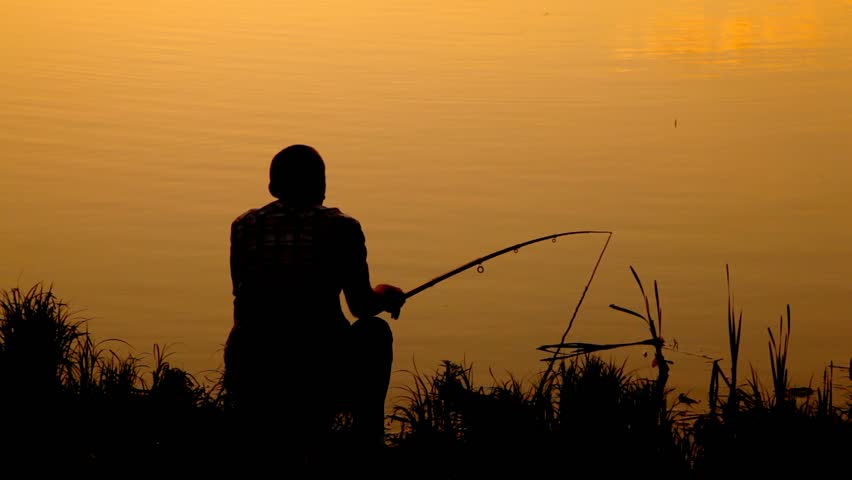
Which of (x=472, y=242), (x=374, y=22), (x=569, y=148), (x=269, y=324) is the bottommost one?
(x=269, y=324)

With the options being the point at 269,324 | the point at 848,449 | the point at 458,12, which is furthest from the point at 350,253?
the point at 458,12

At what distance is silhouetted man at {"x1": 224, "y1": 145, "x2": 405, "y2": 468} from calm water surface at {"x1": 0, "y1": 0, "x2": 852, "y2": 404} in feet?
4.18

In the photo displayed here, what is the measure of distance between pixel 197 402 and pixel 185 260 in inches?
99.9

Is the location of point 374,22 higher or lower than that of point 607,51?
higher

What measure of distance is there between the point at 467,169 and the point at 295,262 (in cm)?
498

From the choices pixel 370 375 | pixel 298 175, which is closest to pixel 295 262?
pixel 298 175

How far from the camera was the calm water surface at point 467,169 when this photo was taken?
21.1 ft

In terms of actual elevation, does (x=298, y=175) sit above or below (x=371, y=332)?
above

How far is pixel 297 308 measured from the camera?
13.8 feet

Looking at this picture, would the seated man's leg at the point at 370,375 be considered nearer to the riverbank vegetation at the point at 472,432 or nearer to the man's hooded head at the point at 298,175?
the riverbank vegetation at the point at 472,432

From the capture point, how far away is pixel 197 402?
466 cm

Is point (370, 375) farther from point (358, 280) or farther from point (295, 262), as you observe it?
point (295, 262)

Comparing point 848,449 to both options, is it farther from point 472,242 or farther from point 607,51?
point 607,51

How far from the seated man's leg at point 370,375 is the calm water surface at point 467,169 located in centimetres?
119
